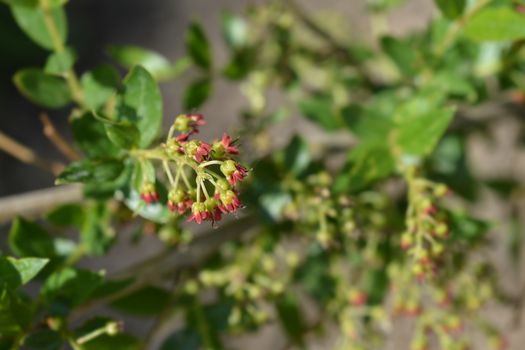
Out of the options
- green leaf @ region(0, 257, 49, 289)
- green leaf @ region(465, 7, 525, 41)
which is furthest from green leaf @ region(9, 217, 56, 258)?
green leaf @ region(465, 7, 525, 41)

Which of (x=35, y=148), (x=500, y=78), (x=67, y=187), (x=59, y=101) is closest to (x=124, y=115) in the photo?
(x=59, y=101)

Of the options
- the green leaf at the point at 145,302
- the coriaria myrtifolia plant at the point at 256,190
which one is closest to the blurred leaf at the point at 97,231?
the coriaria myrtifolia plant at the point at 256,190

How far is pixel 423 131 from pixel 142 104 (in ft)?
1.76

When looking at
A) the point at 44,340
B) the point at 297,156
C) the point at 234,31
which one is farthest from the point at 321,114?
the point at 44,340

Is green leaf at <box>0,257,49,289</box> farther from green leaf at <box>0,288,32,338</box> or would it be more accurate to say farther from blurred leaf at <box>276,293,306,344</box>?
blurred leaf at <box>276,293,306,344</box>

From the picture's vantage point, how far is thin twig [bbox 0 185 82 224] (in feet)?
4.80

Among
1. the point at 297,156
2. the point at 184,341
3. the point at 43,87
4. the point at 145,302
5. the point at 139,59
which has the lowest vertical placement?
the point at 184,341

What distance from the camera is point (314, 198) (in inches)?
53.2

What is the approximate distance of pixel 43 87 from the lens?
1396mm

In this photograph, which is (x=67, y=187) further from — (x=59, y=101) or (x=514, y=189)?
(x=514, y=189)

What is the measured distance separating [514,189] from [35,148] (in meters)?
2.44

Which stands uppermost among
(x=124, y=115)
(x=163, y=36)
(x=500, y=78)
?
(x=163, y=36)

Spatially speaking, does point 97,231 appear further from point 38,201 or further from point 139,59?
point 139,59

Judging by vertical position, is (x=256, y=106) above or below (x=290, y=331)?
above
